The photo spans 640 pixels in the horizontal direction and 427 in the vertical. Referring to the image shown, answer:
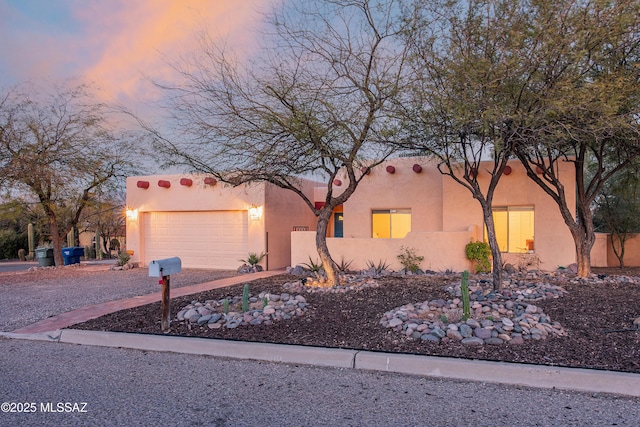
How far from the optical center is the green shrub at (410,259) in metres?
13.7

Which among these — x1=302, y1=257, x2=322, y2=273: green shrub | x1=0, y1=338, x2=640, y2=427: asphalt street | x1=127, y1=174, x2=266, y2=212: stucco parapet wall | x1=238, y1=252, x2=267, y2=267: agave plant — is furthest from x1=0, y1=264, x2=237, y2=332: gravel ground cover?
x1=0, y1=338, x2=640, y2=427: asphalt street

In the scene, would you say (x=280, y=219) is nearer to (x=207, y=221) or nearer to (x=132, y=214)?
(x=207, y=221)

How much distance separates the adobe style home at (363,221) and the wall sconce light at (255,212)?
1.3 inches

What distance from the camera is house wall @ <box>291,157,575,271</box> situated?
13.7 meters

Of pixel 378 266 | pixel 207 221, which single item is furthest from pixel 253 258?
pixel 378 266

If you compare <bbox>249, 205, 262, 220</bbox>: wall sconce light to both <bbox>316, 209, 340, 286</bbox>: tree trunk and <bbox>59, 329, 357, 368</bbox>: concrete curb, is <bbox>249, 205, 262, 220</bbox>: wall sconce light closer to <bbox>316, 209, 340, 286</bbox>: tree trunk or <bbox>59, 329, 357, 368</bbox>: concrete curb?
<bbox>316, 209, 340, 286</bbox>: tree trunk

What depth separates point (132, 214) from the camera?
59.5ft

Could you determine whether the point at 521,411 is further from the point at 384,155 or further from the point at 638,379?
the point at 384,155

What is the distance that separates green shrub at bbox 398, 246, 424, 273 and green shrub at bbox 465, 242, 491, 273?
1347mm

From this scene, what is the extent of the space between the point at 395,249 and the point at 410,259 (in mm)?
556

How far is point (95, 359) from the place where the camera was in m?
6.02

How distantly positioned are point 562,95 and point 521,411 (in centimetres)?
564

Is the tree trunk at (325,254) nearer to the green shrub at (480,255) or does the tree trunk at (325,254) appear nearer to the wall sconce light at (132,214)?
the green shrub at (480,255)

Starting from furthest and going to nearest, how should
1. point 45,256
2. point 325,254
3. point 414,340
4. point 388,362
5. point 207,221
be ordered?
point 45,256 → point 207,221 → point 325,254 → point 414,340 → point 388,362
